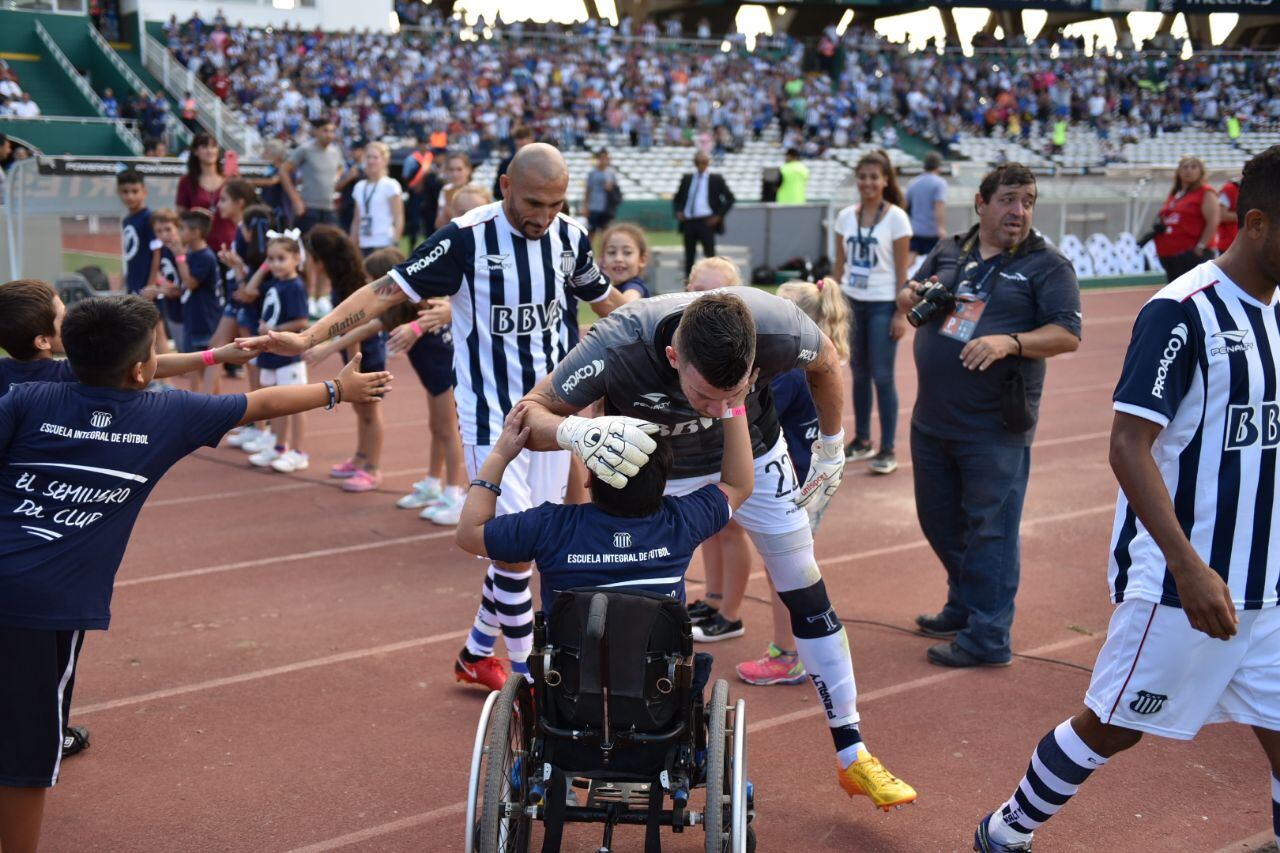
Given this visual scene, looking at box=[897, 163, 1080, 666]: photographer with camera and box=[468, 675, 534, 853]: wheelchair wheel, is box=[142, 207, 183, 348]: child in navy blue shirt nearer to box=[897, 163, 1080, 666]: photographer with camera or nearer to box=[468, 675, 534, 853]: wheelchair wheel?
box=[897, 163, 1080, 666]: photographer with camera

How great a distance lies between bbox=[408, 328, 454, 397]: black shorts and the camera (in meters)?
7.85

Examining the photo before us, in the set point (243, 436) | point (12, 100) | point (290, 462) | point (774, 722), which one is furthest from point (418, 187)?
point (774, 722)

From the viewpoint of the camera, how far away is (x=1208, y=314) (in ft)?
10.4

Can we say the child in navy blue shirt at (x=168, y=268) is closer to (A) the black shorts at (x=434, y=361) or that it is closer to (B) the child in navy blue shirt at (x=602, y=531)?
(A) the black shorts at (x=434, y=361)

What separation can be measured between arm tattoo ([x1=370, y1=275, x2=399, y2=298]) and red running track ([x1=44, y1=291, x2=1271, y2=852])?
168cm

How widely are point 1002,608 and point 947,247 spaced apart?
1679 millimetres

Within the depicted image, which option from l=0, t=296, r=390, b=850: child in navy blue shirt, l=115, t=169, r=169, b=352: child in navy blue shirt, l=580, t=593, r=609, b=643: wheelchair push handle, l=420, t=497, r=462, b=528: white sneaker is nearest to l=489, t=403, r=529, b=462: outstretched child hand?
l=580, t=593, r=609, b=643: wheelchair push handle

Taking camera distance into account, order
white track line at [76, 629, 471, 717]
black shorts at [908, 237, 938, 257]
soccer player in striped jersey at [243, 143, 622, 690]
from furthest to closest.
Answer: black shorts at [908, 237, 938, 257] < white track line at [76, 629, 471, 717] < soccer player in striped jersey at [243, 143, 622, 690]

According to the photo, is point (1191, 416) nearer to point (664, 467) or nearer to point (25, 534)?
point (664, 467)

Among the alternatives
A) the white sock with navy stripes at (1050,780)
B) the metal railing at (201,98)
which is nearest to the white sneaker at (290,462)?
the white sock with navy stripes at (1050,780)

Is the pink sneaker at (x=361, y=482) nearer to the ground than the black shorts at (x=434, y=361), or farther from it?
nearer to the ground

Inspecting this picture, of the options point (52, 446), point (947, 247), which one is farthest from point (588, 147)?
point (52, 446)

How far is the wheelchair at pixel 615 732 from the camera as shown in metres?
3.11

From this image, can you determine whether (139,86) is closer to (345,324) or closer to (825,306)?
(345,324)
